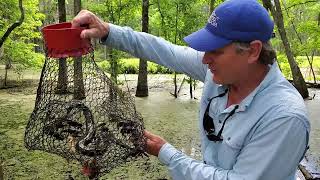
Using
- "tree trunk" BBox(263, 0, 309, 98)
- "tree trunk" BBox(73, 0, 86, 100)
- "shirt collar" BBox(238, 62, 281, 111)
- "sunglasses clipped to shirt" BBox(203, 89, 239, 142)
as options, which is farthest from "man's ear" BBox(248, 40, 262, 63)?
"tree trunk" BBox(263, 0, 309, 98)

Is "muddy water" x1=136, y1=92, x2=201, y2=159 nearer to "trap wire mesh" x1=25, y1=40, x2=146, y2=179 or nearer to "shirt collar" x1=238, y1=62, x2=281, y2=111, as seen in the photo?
"trap wire mesh" x1=25, y1=40, x2=146, y2=179

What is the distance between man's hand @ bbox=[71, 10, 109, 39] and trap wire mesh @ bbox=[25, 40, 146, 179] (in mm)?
143

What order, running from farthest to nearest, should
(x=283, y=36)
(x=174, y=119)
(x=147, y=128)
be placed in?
(x=283, y=36), (x=174, y=119), (x=147, y=128)

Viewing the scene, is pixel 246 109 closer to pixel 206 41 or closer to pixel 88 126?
pixel 206 41

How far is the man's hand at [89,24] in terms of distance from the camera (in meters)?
2.05

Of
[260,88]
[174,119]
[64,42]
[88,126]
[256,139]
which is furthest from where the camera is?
[174,119]

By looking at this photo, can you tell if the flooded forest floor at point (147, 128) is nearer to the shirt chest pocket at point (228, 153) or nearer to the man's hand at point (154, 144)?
the man's hand at point (154, 144)

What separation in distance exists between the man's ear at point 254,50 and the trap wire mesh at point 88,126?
698 millimetres

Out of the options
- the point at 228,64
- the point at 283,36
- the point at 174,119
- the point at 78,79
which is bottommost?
the point at 174,119

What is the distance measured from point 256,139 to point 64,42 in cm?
97

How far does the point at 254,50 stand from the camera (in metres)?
1.78

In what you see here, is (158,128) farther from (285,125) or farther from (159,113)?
(285,125)

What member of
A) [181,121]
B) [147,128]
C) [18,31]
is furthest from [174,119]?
[18,31]

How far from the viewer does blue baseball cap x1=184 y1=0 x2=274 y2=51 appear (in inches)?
69.6
